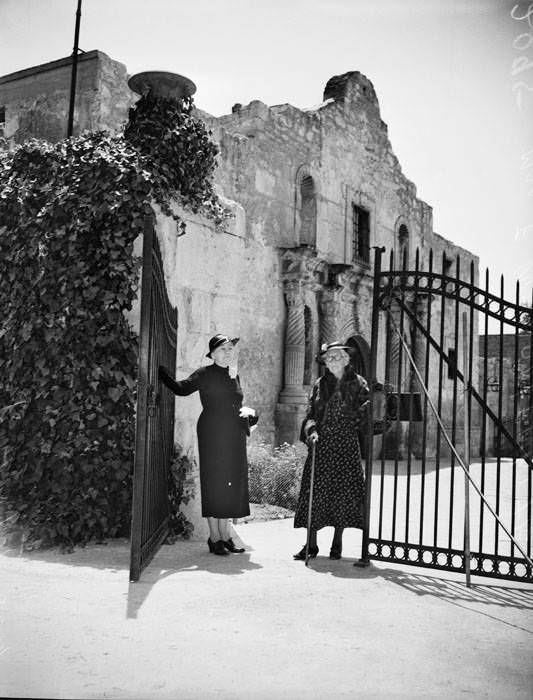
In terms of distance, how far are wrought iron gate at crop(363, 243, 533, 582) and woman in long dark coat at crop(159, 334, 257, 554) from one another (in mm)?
920

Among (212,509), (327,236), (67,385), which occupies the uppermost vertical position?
(327,236)

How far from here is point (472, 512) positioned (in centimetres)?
824

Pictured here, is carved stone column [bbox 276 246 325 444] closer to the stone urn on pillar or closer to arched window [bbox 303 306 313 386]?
arched window [bbox 303 306 313 386]

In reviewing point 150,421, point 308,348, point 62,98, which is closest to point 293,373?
point 308,348

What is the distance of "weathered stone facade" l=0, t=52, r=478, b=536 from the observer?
6.16m

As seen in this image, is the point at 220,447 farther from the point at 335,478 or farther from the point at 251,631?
the point at 251,631

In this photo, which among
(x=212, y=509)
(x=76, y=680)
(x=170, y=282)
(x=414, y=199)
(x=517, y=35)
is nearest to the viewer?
(x=76, y=680)

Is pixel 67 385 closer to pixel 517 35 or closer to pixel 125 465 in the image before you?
pixel 125 465

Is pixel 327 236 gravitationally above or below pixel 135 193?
above

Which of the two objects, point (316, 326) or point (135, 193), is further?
point (316, 326)

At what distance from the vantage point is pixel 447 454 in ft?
61.4

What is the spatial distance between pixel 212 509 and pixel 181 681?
2.44 metres

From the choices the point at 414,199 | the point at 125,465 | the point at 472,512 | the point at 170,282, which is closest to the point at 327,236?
the point at 414,199

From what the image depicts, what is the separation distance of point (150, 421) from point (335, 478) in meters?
1.56
